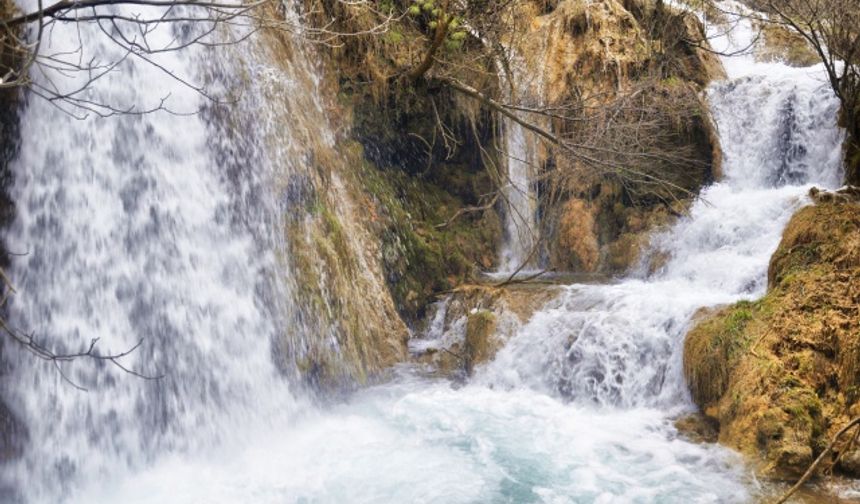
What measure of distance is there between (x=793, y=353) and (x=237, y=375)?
15.8ft

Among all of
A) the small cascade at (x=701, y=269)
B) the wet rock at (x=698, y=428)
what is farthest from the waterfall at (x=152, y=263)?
the wet rock at (x=698, y=428)

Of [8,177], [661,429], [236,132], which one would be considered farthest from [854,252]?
[8,177]

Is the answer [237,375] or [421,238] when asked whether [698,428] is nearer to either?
[237,375]

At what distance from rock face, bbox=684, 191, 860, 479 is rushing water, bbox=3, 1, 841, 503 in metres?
0.32

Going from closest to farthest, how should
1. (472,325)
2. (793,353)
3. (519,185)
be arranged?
(793,353), (472,325), (519,185)

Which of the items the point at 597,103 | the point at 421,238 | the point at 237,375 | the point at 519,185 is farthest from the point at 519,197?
the point at 237,375

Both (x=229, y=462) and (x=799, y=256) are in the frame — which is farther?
(x=799, y=256)

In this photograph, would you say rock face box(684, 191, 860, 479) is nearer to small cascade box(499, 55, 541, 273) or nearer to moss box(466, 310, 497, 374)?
moss box(466, 310, 497, 374)

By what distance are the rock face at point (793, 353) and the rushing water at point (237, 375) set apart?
322 mm

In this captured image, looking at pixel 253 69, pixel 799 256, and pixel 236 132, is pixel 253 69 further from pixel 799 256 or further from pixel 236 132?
pixel 799 256

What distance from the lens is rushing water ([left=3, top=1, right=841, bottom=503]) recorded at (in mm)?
5078

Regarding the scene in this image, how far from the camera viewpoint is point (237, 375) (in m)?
6.34

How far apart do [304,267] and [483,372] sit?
2279 millimetres

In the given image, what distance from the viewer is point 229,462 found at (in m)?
5.60
